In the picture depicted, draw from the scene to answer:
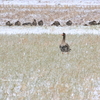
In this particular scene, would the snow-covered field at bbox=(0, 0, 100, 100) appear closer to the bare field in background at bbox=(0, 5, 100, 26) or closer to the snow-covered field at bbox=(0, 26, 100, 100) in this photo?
the snow-covered field at bbox=(0, 26, 100, 100)

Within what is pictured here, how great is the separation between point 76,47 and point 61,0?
38305mm

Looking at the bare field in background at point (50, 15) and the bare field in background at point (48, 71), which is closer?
the bare field in background at point (48, 71)

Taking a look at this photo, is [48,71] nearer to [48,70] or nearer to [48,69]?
[48,70]

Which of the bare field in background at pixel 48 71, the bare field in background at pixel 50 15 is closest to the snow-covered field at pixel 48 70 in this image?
the bare field in background at pixel 48 71

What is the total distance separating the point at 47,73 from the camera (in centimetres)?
1086

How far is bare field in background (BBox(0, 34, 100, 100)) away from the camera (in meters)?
8.63

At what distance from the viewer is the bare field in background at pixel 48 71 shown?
863cm

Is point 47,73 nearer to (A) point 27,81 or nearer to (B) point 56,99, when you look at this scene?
(A) point 27,81

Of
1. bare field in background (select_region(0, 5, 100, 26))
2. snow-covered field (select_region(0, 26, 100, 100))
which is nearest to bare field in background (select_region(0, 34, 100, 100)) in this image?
snow-covered field (select_region(0, 26, 100, 100))

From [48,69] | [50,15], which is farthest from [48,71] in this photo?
[50,15]

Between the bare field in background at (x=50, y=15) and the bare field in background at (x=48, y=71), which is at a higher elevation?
the bare field in background at (x=48, y=71)

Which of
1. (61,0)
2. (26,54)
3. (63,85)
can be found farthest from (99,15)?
(63,85)

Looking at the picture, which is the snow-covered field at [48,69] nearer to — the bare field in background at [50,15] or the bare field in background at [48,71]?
the bare field in background at [48,71]

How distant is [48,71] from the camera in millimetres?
11117
